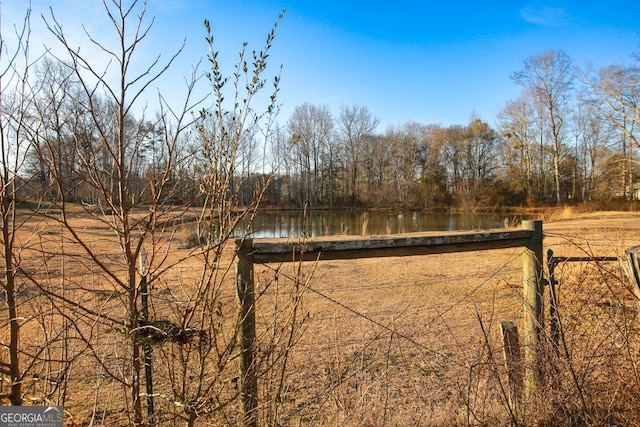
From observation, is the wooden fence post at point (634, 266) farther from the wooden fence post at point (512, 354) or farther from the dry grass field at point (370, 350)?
the wooden fence post at point (512, 354)

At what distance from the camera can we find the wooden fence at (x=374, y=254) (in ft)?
6.36

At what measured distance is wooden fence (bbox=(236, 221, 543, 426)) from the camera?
194 cm

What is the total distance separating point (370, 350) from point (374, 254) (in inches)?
92.6

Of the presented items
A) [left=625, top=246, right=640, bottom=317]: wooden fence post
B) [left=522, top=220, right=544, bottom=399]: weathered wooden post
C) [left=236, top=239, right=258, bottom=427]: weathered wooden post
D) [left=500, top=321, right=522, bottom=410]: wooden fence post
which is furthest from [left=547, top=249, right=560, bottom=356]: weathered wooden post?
[left=236, top=239, right=258, bottom=427]: weathered wooden post

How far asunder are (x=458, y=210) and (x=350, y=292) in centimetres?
3388

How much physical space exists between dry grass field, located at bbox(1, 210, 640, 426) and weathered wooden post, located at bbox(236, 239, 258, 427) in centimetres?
9

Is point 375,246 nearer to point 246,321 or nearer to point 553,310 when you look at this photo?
point 246,321

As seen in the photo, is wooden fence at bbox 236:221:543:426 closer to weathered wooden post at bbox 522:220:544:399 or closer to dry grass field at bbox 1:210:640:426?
weathered wooden post at bbox 522:220:544:399

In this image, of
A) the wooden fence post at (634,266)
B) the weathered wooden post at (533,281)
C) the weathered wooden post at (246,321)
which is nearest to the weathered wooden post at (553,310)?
the weathered wooden post at (533,281)

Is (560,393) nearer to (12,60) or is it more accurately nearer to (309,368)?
(309,368)

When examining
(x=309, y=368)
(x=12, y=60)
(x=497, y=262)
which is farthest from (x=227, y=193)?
(x=497, y=262)

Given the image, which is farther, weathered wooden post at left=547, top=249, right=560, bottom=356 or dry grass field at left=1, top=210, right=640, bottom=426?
weathered wooden post at left=547, top=249, right=560, bottom=356

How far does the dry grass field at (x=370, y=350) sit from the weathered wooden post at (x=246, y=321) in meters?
0.09

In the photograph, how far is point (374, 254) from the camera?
7.55 feet
